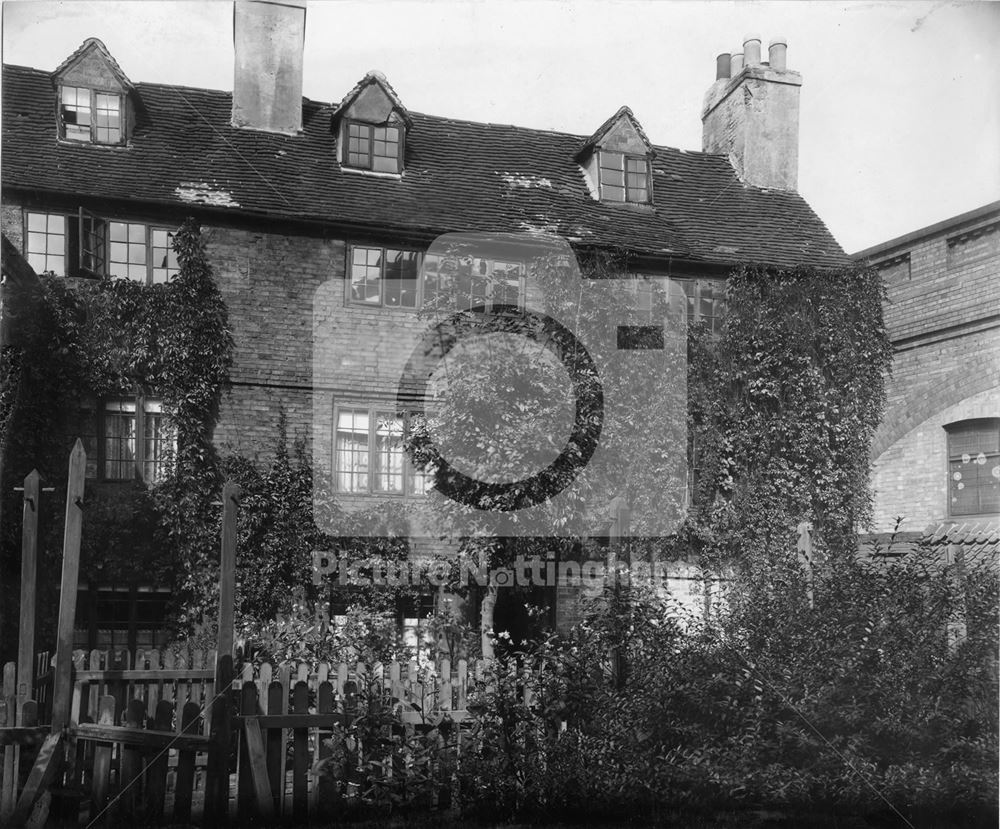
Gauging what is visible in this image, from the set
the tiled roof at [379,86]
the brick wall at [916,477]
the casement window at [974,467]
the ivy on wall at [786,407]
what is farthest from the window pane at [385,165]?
the casement window at [974,467]

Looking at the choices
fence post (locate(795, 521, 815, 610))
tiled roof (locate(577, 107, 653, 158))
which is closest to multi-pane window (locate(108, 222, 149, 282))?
tiled roof (locate(577, 107, 653, 158))

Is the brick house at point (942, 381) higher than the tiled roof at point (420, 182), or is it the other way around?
the tiled roof at point (420, 182)

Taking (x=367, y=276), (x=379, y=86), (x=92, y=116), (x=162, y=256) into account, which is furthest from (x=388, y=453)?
(x=92, y=116)

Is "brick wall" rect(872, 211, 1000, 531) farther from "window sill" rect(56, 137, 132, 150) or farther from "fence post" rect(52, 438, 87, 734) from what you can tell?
"window sill" rect(56, 137, 132, 150)

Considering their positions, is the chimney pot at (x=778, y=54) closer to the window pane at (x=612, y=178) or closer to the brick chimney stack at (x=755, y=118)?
the brick chimney stack at (x=755, y=118)

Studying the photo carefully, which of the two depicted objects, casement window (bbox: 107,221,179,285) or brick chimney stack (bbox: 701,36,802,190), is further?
casement window (bbox: 107,221,179,285)

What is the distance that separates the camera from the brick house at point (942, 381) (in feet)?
27.4

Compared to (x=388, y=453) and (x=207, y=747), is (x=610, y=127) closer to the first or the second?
(x=388, y=453)

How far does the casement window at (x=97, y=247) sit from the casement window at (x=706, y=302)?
4.82m

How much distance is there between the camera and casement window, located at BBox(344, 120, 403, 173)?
9.16 metres

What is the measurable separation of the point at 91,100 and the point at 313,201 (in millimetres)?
2179

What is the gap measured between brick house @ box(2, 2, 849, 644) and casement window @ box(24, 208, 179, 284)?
0.06 feet

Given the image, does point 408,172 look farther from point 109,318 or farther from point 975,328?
point 975,328

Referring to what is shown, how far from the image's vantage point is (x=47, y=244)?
323 inches
